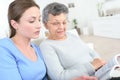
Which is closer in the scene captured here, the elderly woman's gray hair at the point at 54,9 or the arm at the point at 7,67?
the arm at the point at 7,67

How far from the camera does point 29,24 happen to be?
3.98ft

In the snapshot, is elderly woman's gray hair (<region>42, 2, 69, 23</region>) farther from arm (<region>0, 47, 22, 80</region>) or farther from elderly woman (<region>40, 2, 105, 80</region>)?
arm (<region>0, 47, 22, 80</region>)

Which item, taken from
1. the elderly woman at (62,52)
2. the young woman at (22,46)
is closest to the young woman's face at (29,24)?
the young woman at (22,46)

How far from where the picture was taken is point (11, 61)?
3.66 ft

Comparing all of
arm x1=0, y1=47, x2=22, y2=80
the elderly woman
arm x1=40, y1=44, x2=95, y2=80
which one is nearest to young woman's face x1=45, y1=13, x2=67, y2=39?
the elderly woman

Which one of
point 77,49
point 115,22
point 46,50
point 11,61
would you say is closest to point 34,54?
point 46,50

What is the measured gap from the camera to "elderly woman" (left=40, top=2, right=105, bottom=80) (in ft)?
4.03

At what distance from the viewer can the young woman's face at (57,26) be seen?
1427 mm

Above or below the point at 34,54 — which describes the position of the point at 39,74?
below

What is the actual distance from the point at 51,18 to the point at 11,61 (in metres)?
0.45

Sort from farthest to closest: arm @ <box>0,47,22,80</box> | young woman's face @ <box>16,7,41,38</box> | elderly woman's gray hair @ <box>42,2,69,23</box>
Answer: elderly woman's gray hair @ <box>42,2,69,23</box> → young woman's face @ <box>16,7,41,38</box> → arm @ <box>0,47,22,80</box>

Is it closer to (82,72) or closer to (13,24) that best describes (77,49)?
(82,72)

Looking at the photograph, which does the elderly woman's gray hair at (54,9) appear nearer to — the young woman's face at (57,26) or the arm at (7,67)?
the young woman's face at (57,26)

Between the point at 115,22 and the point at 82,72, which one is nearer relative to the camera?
the point at 82,72
